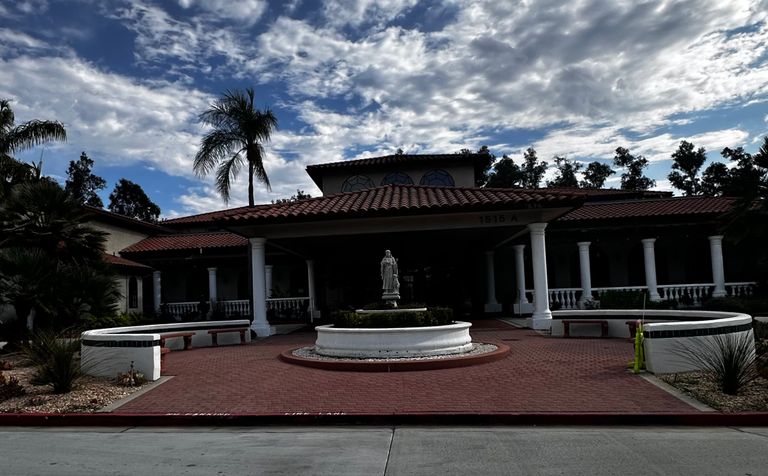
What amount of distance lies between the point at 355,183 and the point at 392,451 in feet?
69.8

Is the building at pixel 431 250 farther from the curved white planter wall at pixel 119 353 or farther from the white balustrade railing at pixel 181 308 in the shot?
the curved white planter wall at pixel 119 353

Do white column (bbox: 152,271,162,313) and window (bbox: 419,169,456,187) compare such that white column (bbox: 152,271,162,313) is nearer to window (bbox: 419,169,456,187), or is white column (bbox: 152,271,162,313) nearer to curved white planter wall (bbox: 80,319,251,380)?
window (bbox: 419,169,456,187)

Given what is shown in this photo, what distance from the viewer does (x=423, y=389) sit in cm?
880

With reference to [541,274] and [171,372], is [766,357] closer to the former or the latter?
[541,274]

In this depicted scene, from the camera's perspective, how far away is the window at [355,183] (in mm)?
26578

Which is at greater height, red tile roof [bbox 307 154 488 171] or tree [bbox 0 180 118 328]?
red tile roof [bbox 307 154 488 171]

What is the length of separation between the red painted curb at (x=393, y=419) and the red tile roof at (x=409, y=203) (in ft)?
27.8

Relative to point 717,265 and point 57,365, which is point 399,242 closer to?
point 717,265

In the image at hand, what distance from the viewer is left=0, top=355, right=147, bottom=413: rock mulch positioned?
8.30 meters

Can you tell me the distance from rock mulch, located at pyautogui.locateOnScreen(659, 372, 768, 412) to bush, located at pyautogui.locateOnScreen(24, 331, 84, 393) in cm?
945

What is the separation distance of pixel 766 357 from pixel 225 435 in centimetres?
902


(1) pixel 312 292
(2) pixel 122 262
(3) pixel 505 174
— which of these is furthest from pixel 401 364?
(3) pixel 505 174

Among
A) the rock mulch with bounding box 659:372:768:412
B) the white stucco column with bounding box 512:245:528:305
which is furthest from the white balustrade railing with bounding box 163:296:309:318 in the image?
the rock mulch with bounding box 659:372:768:412

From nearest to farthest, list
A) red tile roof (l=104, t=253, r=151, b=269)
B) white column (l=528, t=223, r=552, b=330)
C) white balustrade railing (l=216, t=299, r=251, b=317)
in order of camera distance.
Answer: white column (l=528, t=223, r=552, b=330) < red tile roof (l=104, t=253, r=151, b=269) < white balustrade railing (l=216, t=299, r=251, b=317)
